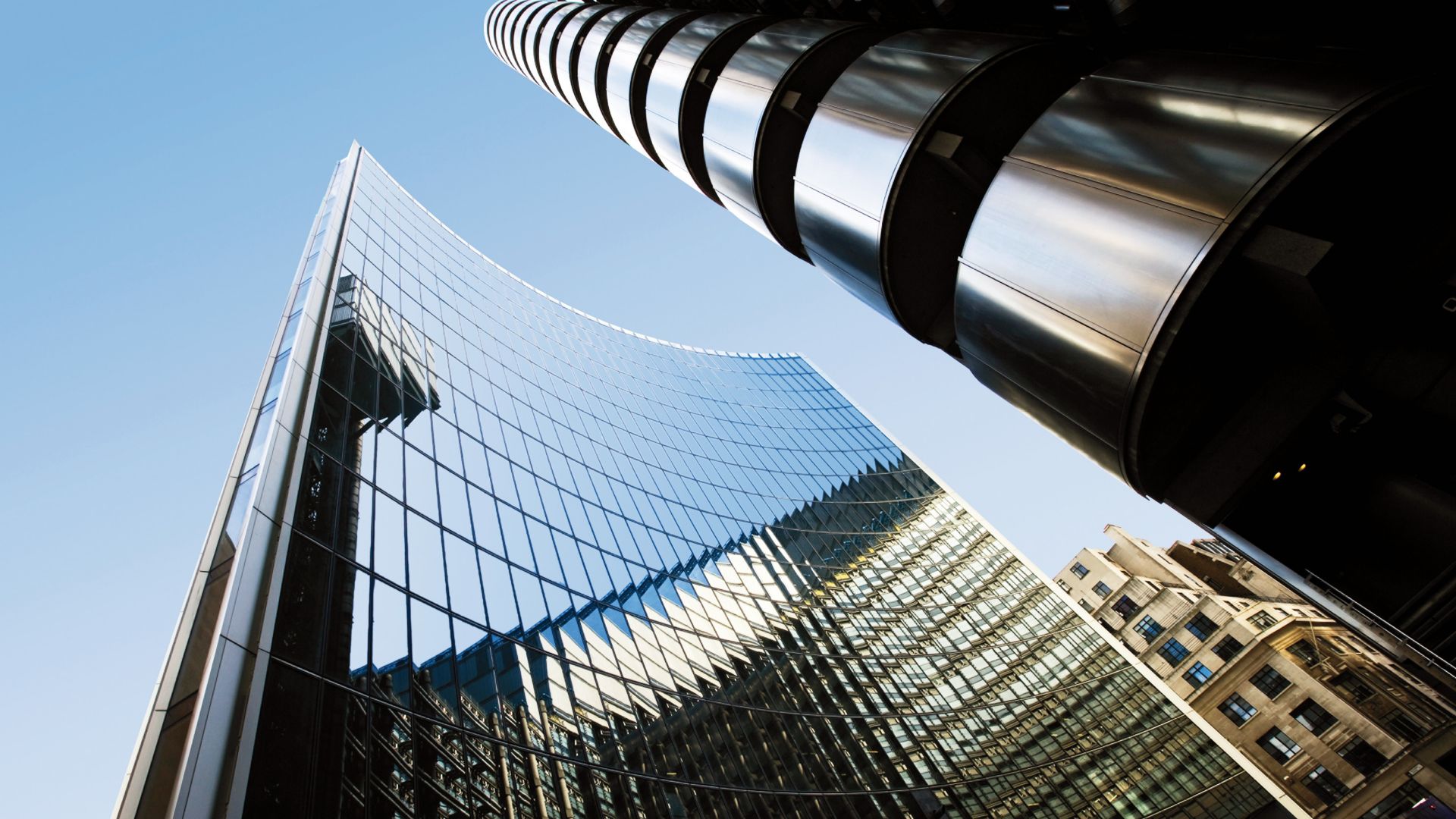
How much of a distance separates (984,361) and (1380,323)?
2.72 meters

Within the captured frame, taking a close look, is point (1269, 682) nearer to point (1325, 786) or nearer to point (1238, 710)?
point (1238, 710)

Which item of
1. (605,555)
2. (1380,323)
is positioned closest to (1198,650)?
(605,555)

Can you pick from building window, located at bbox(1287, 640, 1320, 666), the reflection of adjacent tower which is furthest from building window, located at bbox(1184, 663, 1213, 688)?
the reflection of adjacent tower

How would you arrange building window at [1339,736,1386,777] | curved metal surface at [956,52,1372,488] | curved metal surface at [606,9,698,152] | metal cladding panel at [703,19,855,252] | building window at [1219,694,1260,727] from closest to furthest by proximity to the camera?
curved metal surface at [956,52,1372,488] < metal cladding panel at [703,19,855,252] < curved metal surface at [606,9,698,152] < building window at [1339,736,1386,777] < building window at [1219,694,1260,727]

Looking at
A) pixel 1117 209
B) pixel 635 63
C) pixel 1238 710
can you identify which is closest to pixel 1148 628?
pixel 1238 710

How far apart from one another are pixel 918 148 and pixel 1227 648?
5220cm

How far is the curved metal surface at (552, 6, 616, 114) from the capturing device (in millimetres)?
21250

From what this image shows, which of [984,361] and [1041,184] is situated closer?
[1041,184]

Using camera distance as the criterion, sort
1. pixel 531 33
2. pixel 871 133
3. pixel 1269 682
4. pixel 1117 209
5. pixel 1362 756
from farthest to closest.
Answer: pixel 1269 682 < pixel 1362 756 < pixel 531 33 < pixel 871 133 < pixel 1117 209

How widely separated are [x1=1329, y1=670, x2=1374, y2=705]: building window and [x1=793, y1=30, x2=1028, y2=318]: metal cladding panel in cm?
4775

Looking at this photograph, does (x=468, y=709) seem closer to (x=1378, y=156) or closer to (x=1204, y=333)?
(x=1204, y=333)

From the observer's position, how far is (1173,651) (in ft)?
159

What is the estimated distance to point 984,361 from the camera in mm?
6320

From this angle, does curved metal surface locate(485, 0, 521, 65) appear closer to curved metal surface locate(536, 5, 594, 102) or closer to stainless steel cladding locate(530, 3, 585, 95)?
stainless steel cladding locate(530, 3, 585, 95)
